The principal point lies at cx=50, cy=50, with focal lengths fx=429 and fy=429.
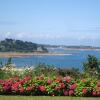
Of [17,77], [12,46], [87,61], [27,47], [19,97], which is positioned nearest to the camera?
[19,97]

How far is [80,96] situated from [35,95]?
1.84 m

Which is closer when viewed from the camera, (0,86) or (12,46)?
(0,86)

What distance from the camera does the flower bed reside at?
17.3 m

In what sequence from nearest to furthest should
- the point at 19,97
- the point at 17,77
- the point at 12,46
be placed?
the point at 19,97 → the point at 17,77 → the point at 12,46

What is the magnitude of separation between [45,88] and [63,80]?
82cm

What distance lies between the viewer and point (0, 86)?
17797 mm

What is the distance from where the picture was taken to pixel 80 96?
17.3 meters

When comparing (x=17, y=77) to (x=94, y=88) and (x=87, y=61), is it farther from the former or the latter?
(x=87, y=61)

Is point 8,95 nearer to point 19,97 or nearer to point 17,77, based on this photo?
point 19,97

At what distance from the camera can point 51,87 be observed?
1755 cm

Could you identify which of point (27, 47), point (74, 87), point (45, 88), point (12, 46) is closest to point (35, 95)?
point (45, 88)

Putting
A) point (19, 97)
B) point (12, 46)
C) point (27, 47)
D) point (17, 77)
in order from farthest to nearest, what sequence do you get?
point (27, 47) → point (12, 46) → point (17, 77) → point (19, 97)

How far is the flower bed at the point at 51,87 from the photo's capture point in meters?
17.3

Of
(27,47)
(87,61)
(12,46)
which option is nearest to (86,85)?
(87,61)
